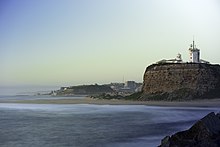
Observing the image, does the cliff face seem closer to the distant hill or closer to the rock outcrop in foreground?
the rock outcrop in foreground

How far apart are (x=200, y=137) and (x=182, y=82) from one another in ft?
155

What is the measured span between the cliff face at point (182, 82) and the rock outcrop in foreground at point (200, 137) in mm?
42272

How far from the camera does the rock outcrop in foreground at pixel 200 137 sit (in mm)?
10680

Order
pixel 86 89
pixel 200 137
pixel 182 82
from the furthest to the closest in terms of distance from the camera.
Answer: pixel 86 89 < pixel 182 82 < pixel 200 137

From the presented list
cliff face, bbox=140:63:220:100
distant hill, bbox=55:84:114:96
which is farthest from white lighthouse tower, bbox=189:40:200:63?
distant hill, bbox=55:84:114:96

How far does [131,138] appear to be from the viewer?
16766 millimetres

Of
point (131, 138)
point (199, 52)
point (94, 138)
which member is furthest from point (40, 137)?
point (199, 52)

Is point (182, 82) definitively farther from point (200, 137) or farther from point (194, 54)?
point (200, 137)

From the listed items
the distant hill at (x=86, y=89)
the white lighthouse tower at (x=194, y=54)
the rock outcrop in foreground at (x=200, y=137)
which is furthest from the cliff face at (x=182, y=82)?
the distant hill at (x=86, y=89)

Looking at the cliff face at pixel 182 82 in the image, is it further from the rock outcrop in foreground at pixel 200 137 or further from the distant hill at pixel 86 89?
the distant hill at pixel 86 89

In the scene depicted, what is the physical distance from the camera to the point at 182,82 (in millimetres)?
57625

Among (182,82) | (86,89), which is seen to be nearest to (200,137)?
(182,82)

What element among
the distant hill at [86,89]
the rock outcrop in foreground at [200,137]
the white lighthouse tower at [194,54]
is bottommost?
the rock outcrop in foreground at [200,137]

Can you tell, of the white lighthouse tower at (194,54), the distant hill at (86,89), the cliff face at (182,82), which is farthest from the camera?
the distant hill at (86,89)
